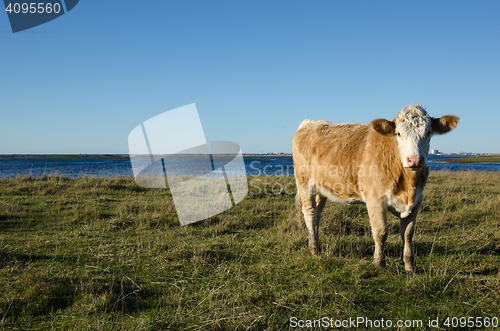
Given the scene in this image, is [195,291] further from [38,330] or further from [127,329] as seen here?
[38,330]

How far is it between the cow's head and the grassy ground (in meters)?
1.51

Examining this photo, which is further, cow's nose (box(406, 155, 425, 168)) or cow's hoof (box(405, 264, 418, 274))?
cow's hoof (box(405, 264, 418, 274))

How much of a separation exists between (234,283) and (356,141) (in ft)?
9.81

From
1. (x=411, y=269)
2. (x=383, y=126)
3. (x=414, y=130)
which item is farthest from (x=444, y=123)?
(x=411, y=269)

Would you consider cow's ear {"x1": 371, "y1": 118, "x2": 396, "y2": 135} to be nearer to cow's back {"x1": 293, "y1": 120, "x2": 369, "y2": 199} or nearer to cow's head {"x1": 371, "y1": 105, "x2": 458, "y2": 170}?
cow's head {"x1": 371, "y1": 105, "x2": 458, "y2": 170}

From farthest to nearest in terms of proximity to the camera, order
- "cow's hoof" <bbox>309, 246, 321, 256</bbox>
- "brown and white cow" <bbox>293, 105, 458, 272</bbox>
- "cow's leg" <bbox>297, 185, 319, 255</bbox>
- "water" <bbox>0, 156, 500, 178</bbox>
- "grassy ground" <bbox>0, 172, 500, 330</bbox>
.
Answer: "water" <bbox>0, 156, 500, 178</bbox> < "cow's leg" <bbox>297, 185, 319, 255</bbox> < "cow's hoof" <bbox>309, 246, 321, 256</bbox> < "brown and white cow" <bbox>293, 105, 458, 272</bbox> < "grassy ground" <bbox>0, 172, 500, 330</bbox>

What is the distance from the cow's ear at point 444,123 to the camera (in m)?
4.14

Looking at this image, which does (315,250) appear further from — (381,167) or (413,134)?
(413,134)

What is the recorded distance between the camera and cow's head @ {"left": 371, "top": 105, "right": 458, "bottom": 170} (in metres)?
3.75

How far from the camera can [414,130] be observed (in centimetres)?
389

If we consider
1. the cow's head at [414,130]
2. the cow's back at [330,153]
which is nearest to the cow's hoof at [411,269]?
the cow's back at [330,153]

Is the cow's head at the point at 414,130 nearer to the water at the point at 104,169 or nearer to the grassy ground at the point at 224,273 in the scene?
the grassy ground at the point at 224,273

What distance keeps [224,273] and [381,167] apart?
275 cm

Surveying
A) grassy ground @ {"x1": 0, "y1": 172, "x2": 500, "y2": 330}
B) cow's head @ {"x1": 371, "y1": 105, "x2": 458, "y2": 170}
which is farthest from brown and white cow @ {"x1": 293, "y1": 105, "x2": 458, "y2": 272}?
grassy ground @ {"x1": 0, "y1": 172, "x2": 500, "y2": 330}
